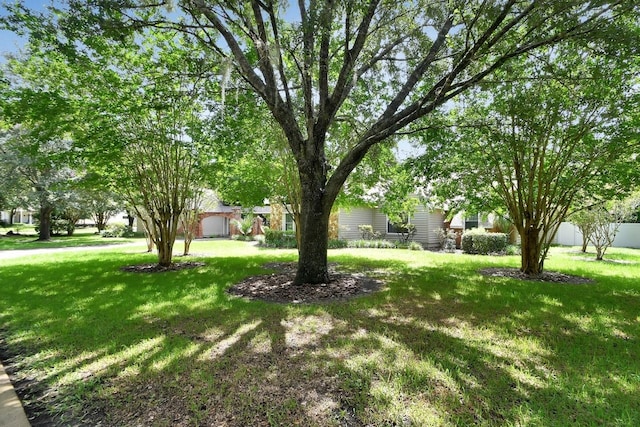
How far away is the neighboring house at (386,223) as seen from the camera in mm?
18422

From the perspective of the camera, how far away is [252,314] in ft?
15.5

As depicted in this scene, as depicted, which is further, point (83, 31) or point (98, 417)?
point (83, 31)

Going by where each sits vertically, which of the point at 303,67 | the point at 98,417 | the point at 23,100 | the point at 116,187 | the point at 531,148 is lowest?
the point at 98,417

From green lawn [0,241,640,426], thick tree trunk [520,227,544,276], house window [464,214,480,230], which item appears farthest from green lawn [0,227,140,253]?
house window [464,214,480,230]

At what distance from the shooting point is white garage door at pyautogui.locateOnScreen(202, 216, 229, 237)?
29.3m

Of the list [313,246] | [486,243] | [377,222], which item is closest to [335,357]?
[313,246]

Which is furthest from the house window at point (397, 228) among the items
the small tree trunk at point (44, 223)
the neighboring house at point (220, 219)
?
the small tree trunk at point (44, 223)

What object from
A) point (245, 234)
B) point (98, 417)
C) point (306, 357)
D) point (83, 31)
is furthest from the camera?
point (245, 234)

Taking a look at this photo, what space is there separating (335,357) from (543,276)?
274 inches

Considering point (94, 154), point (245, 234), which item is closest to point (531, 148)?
point (94, 154)

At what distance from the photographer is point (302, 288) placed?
20.5 ft

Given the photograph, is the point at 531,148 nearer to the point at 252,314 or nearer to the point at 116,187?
the point at 252,314

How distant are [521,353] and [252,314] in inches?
132

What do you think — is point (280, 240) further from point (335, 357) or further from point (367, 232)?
point (335, 357)
